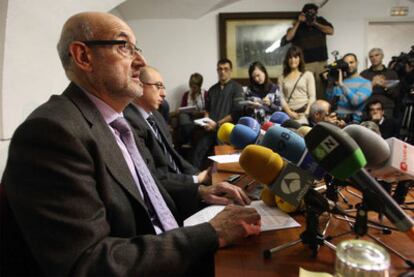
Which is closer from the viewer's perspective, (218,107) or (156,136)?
(156,136)

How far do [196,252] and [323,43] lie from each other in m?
4.45

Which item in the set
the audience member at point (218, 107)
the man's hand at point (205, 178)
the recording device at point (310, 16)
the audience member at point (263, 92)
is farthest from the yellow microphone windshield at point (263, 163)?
the recording device at point (310, 16)

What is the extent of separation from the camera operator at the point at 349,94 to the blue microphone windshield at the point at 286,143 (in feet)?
8.93

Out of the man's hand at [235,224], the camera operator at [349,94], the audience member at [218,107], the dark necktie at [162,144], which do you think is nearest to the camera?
the man's hand at [235,224]

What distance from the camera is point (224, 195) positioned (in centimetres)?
112

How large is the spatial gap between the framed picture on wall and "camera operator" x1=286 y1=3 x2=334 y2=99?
35 centimetres

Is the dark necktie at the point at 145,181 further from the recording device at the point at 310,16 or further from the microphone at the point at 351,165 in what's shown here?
the recording device at the point at 310,16

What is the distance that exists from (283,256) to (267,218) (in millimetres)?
204

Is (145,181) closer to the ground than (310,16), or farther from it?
closer to the ground

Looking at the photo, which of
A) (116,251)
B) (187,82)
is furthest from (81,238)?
(187,82)

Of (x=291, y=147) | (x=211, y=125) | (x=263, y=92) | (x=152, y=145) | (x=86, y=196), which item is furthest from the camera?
(x=211, y=125)

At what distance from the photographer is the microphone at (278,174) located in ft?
2.49

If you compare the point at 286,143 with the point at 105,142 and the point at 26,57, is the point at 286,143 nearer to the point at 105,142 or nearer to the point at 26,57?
the point at 105,142

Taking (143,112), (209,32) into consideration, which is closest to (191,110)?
(209,32)
